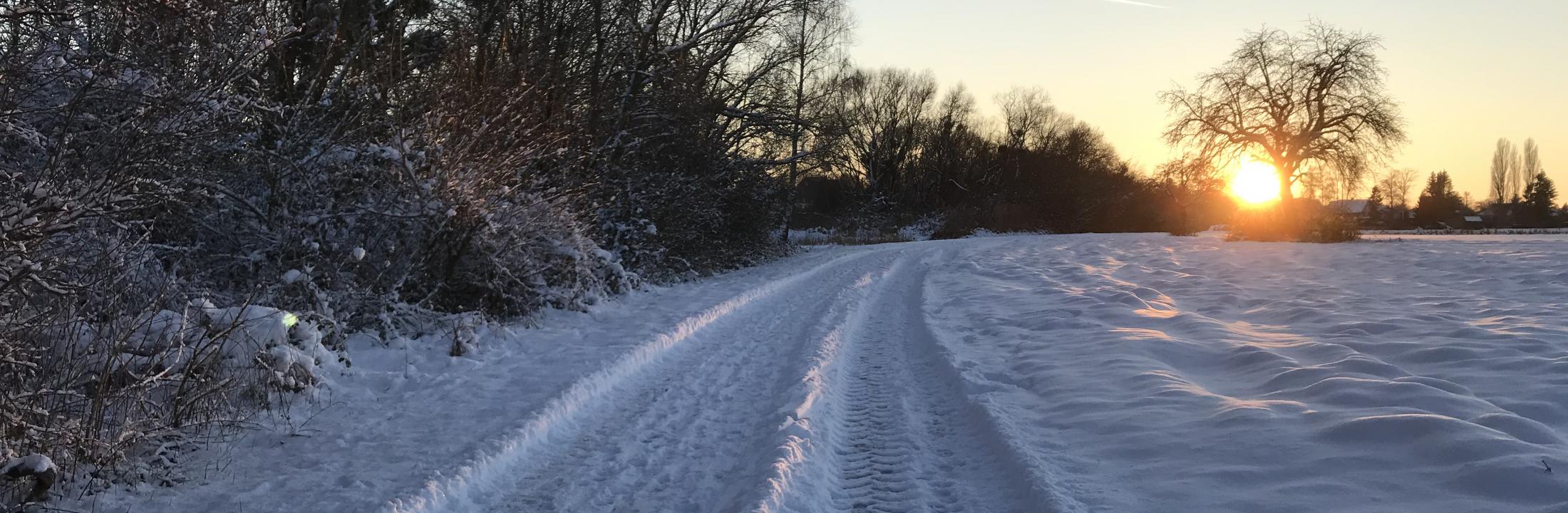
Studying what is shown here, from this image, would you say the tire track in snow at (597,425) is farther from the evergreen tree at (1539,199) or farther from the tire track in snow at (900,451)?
the evergreen tree at (1539,199)

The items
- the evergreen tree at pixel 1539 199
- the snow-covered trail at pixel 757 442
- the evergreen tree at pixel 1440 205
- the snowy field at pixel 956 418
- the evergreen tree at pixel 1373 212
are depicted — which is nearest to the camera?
the snowy field at pixel 956 418

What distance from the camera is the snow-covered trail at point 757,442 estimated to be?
4078 millimetres

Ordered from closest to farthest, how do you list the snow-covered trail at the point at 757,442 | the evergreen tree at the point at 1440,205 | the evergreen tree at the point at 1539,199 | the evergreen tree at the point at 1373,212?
1. the snow-covered trail at the point at 757,442
2. the evergreen tree at the point at 1373,212
3. the evergreen tree at the point at 1539,199
4. the evergreen tree at the point at 1440,205

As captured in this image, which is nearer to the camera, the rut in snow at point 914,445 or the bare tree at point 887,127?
the rut in snow at point 914,445

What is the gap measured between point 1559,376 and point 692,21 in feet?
58.2

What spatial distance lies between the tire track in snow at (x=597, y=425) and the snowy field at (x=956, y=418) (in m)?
0.02

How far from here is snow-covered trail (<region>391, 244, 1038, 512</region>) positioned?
4.08 m

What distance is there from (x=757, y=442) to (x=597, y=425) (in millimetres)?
1253

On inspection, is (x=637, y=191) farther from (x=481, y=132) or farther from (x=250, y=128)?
(x=250, y=128)

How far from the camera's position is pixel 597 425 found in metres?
5.49

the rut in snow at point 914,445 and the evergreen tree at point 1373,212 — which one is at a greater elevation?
the evergreen tree at point 1373,212

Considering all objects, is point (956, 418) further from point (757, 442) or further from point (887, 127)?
point (887, 127)

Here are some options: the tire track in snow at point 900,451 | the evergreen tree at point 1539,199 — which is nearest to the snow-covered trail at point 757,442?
the tire track in snow at point 900,451

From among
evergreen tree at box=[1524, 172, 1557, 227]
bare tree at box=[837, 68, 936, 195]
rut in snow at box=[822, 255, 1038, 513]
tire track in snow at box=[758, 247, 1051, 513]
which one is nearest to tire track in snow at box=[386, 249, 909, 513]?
tire track in snow at box=[758, 247, 1051, 513]
